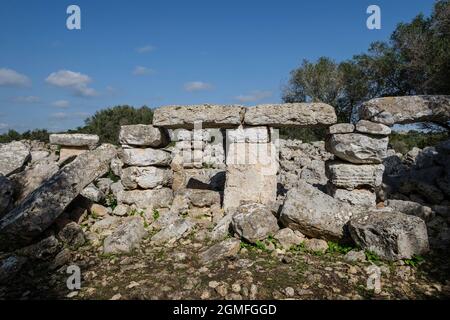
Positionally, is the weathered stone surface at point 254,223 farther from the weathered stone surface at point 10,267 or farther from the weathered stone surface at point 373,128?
the weathered stone surface at point 10,267

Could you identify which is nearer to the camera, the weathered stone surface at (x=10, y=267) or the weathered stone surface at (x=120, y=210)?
the weathered stone surface at (x=10, y=267)

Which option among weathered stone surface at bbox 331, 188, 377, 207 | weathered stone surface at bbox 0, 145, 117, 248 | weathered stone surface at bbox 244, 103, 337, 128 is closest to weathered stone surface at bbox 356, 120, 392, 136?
weathered stone surface at bbox 244, 103, 337, 128

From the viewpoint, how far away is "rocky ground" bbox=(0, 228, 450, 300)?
337 centimetres

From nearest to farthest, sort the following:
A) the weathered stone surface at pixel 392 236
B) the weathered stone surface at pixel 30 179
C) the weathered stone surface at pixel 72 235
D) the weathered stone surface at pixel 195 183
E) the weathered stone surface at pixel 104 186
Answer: the weathered stone surface at pixel 392 236 < the weathered stone surface at pixel 72 235 < the weathered stone surface at pixel 30 179 < the weathered stone surface at pixel 195 183 < the weathered stone surface at pixel 104 186

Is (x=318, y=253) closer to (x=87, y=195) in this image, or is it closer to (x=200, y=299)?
(x=200, y=299)

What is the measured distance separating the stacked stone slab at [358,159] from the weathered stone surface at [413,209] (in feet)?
1.38

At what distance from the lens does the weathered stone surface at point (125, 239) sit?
4.64m

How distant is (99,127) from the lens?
22641 mm

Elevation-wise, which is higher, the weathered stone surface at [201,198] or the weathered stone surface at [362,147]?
the weathered stone surface at [362,147]

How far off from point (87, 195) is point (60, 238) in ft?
5.88

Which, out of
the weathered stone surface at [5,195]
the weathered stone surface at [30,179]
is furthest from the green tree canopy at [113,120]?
the weathered stone surface at [5,195]

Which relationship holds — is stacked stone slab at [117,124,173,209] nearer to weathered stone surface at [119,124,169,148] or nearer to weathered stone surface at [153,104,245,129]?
weathered stone surface at [119,124,169,148]

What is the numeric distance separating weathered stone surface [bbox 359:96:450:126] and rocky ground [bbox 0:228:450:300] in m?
2.53
